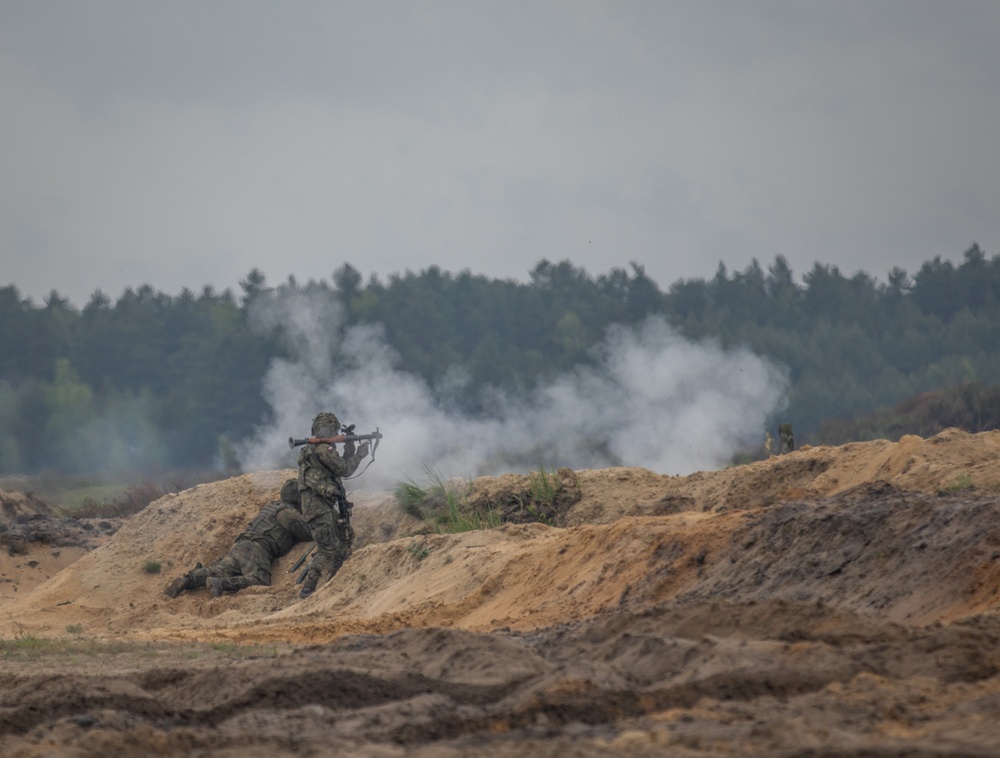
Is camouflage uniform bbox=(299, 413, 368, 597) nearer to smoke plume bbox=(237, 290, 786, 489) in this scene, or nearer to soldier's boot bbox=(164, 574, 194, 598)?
soldier's boot bbox=(164, 574, 194, 598)

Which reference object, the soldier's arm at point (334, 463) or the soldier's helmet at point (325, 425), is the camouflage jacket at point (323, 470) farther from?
the soldier's helmet at point (325, 425)

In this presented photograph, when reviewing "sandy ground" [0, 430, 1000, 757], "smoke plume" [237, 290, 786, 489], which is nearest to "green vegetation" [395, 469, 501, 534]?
"sandy ground" [0, 430, 1000, 757]

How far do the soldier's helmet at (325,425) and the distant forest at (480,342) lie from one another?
64.0 feet

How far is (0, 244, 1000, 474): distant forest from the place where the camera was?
42656 mm

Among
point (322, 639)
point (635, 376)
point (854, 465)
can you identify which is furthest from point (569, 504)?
point (635, 376)

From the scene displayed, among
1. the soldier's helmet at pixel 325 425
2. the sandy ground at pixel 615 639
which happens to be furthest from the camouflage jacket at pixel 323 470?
the sandy ground at pixel 615 639

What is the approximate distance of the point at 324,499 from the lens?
17062mm

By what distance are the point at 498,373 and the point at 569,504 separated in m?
Result: 23.4

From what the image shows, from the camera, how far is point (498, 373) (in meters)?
40.9

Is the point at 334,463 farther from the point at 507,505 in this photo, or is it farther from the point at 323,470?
the point at 507,505

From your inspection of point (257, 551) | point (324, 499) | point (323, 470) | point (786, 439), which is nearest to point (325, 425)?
point (323, 470)

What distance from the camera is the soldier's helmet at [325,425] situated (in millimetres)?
17281

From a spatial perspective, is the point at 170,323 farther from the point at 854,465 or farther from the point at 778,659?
the point at 778,659

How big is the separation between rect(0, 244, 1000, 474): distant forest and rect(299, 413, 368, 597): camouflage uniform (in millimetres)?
19667
